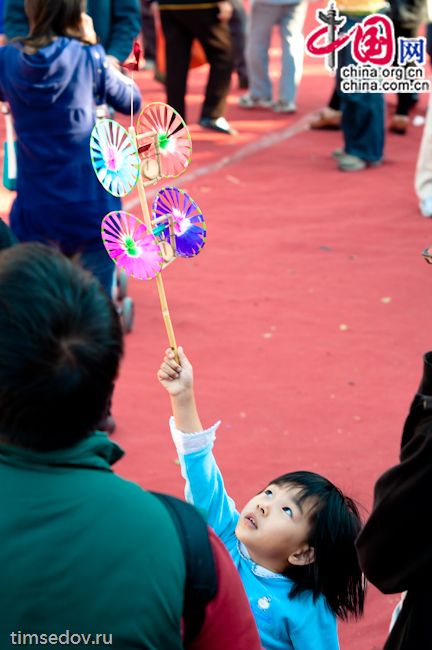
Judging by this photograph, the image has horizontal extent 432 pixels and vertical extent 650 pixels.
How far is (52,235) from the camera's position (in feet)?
13.1

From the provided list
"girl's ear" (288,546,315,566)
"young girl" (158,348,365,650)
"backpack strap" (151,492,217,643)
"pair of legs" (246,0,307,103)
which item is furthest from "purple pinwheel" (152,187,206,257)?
"pair of legs" (246,0,307,103)

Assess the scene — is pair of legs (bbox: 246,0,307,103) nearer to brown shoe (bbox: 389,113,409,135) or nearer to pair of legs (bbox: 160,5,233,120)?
pair of legs (bbox: 160,5,233,120)

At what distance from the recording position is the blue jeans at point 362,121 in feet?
25.5

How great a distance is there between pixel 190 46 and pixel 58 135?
5.05 metres

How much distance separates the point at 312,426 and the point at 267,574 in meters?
2.19

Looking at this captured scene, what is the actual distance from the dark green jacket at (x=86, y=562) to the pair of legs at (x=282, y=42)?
8438 mm

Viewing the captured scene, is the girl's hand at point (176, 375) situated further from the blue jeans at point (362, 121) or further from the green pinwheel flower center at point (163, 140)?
the blue jeans at point (362, 121)

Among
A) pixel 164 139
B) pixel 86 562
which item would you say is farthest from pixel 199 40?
pixel 86 562

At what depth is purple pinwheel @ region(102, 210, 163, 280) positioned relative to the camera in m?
2.18

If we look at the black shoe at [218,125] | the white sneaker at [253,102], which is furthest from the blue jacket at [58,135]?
the white sneaker at [253,102]

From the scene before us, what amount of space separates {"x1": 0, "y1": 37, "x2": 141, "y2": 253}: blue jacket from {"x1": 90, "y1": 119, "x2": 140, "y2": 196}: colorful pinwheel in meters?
1.61

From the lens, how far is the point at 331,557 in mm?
2240

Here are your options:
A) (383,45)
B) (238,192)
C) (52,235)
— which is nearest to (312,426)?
(52,235)

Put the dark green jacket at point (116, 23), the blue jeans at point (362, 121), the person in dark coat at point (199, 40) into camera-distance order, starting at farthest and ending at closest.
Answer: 1. the person in dark coat at point (199, 40)
2. the blue jeans at point (362, 121)
3. the dark green jacket at point (116, 23)
